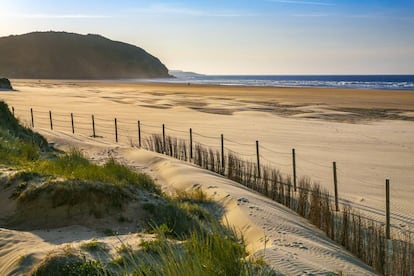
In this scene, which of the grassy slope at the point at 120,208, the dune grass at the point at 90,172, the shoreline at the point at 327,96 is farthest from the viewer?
the shoreline at the point at 327,96

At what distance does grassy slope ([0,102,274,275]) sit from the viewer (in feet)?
13.3

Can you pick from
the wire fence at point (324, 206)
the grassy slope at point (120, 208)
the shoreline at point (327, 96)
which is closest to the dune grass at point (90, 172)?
the grassy slope at point (120, 208)

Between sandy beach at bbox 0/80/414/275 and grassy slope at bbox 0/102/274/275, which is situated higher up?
grassy slope at bbox 0/102/274/275

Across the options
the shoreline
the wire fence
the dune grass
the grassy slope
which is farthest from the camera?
the shoreline

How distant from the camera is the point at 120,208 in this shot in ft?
24.9

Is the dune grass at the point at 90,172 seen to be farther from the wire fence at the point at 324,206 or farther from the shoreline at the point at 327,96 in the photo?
the shoreline at the point at 327,96

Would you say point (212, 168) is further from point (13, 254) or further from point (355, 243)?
point (13, 254)

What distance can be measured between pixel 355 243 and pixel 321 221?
4.24ft

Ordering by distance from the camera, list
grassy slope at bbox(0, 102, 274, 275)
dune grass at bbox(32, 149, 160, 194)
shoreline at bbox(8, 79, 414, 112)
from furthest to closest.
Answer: shoreline at bbox(8, 79, 414, 112), dune grass at bbox(32, 149, 160, 194), grassy slope at bbox(0, 102, 274, 275)

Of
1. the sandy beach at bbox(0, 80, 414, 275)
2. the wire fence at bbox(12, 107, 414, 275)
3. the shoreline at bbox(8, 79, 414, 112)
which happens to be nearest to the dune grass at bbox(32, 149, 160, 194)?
the sandy beach at bbox(0, 80, 414, 275)

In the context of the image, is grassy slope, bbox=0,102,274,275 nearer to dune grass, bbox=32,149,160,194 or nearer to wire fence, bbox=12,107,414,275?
dune grass, bbox=32,149,160,194

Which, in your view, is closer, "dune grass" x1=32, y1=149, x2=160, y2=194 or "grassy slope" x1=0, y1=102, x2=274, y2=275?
"grassy slope" x1=0, y1=102, x2=274, y2=275

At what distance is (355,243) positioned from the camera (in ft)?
23.8

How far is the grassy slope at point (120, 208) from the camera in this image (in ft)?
13.3
